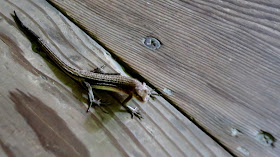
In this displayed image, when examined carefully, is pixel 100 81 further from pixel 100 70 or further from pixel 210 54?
pixel 210 54

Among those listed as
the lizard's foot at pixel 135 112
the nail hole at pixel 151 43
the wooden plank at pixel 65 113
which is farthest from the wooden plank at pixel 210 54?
the lizard's foot at pixel 135 112

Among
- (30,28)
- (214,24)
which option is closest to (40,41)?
(30,28)

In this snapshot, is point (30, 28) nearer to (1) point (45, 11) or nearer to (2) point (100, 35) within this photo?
(1) point (45, 11)

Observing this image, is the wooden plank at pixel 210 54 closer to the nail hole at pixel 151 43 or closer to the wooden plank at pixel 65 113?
the nail hole at pixel 151 43

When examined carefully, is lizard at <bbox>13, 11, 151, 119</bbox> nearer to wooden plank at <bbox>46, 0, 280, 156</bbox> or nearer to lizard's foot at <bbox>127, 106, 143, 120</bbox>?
lizard's foot at <bbox>127, 106, 143, 120</bbox>

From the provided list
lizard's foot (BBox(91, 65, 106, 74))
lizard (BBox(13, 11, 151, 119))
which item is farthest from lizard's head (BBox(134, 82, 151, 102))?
lizard's foot (BBox(91, 65, 106, 74))

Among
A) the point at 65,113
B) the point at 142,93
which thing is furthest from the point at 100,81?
the point at 65,113
